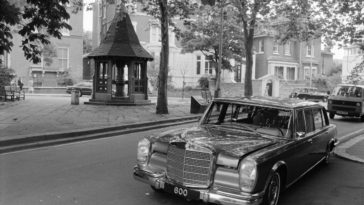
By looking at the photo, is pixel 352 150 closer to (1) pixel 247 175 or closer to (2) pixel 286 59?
(1) pixel 247 175

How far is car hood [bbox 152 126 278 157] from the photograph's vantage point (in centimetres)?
502

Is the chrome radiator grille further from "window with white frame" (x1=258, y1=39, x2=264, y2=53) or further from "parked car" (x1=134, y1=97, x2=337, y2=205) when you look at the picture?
"window with white frame" (x1=258, y1=39, x2=264, y2=53)

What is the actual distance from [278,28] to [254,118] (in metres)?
22.8

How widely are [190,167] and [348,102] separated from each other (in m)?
16.5

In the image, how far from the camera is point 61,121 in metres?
13.6

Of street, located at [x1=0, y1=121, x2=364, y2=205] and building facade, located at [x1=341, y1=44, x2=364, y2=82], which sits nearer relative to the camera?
street, located at [x1=0, y1=121, x2=364, y2=205]

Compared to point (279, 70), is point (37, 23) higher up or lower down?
lower down

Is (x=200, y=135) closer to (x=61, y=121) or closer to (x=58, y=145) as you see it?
(x=58, y=145)

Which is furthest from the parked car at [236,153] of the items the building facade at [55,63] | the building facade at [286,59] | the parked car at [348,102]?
the building facade at [286,59]

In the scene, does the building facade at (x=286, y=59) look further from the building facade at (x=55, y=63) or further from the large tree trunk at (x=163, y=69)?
the large tree trunk at (x=163, y=69)

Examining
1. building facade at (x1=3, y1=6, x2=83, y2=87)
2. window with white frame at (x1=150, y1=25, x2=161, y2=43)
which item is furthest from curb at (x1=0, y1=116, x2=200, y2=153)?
window with white frame at (x1=150, y1=25, x2=161, y2=43)

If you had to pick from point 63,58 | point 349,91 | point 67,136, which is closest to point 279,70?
point 63,58

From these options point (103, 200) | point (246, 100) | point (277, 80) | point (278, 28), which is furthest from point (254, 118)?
point (277, 80)

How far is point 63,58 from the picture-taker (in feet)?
146
